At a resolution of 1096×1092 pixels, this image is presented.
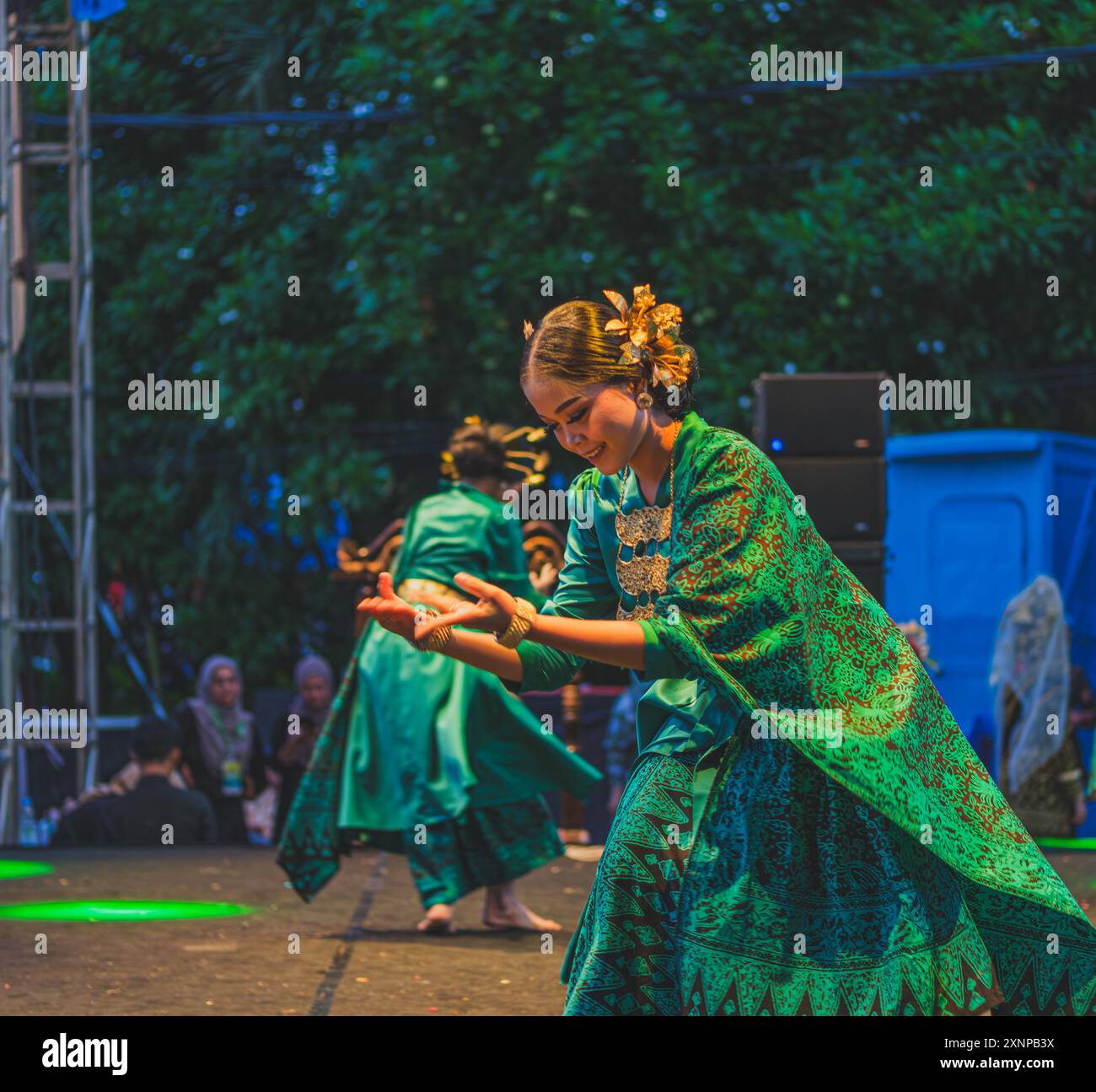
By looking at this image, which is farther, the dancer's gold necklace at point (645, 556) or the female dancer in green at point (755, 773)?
the dancer's gold necklace at point (645, 556)

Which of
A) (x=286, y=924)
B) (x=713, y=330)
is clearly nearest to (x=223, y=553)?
(x=713, y=330)

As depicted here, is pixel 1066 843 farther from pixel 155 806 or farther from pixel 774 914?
pixel 774 914

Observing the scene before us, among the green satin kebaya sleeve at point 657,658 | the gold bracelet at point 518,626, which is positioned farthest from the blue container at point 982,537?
the gold bracelet at point 518,626

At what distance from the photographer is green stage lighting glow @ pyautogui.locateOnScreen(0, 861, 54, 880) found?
9016 millimetres

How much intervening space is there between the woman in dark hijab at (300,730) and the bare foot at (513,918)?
2632 millimetres

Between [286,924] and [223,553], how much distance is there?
969 centimetres

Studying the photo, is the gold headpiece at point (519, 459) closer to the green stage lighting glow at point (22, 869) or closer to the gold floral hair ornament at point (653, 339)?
the green stage lighting glow at point (22, 869)

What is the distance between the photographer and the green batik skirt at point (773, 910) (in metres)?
3.18

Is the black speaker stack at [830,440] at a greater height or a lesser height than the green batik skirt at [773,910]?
greater

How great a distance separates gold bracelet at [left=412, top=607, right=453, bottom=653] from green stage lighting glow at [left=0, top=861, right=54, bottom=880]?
20.7ft

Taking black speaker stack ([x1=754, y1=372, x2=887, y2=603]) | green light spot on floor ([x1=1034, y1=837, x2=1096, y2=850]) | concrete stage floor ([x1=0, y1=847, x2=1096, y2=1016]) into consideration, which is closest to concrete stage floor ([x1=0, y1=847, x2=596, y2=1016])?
concrete stage floor ([x1=0, y1=847, x2=1096, y2=1016])

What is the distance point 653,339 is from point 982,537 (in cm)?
905

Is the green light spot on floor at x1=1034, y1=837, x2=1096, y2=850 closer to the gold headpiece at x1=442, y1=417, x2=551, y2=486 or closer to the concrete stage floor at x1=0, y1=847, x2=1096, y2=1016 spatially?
the concrete stage floor at x1=0, y1=847, x2=1096, y2=1016

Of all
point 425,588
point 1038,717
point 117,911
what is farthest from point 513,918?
point 1038,717
